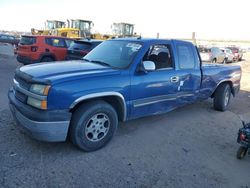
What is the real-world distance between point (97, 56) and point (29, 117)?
197 cm

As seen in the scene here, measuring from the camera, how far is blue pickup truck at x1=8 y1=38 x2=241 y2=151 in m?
3.59

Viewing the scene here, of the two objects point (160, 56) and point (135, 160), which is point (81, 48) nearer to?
point (160, 56)

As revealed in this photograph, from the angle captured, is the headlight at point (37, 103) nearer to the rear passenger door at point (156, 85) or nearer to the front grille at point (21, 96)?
the front grille at point (21, 96)

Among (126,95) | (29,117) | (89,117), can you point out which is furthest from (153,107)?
(29,117)

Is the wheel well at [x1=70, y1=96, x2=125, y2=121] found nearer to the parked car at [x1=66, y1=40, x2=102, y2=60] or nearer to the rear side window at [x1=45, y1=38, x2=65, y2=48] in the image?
the parked car at [x1=66, y1=40, x2=102, y2=60]

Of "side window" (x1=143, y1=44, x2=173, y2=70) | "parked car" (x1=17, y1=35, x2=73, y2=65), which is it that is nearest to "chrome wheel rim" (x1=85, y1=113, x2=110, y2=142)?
"side window" (x1=143, y1=44, x2=173, y2=70)

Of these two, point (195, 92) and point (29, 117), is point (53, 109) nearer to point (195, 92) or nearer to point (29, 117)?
point (29, 117)

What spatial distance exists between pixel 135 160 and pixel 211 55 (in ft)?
65.0

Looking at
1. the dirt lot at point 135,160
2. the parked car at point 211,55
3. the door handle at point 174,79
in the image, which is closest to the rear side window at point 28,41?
the dirt lot at point 135,160

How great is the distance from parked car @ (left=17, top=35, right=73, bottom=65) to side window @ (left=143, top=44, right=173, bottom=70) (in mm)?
8188

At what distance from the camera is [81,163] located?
371cm

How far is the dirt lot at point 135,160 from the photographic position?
3.34 meters

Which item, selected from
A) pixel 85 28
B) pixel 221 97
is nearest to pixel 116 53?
pixel 221 97

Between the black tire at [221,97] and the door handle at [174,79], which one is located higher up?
the door handle at [174,79]
